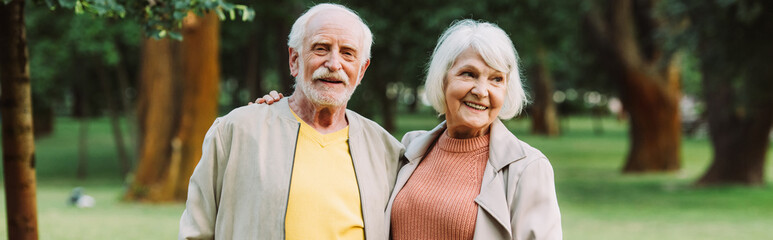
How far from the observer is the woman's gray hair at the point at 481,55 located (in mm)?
3268

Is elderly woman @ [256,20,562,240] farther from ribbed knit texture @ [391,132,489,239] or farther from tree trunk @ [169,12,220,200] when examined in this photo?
tree trunk @ [169,12,220,200]

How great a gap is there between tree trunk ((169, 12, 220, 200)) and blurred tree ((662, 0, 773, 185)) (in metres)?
8.32

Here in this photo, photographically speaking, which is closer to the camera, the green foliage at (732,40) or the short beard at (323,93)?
the short beard at (323,93)

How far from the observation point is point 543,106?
44125 mm

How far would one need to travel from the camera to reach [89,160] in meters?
29.2

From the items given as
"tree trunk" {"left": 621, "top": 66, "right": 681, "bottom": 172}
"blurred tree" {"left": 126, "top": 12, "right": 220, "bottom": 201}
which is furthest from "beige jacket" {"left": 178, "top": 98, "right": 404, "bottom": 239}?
"tree trunk" {"left": 621, "top": 66, "right": 681, "bottom": 172}

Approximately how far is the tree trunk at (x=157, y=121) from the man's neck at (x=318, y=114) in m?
10.7

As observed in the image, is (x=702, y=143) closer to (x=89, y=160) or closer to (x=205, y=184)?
(x=89, y=160)

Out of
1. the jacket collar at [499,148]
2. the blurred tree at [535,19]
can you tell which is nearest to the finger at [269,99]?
the jacket collar at [499,148]

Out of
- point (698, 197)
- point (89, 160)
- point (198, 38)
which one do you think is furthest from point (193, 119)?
point (89, 160)

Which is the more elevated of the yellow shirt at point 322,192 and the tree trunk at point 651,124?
the yellow shirt at point 322,192

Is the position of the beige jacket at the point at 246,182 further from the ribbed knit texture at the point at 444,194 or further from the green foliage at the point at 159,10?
the green foliage at the point at 159,10

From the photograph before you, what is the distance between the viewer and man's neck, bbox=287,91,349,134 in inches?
133

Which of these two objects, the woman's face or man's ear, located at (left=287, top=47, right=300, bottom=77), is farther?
man's ear, located at (left=287, top=47, right=300, bottom=77)
